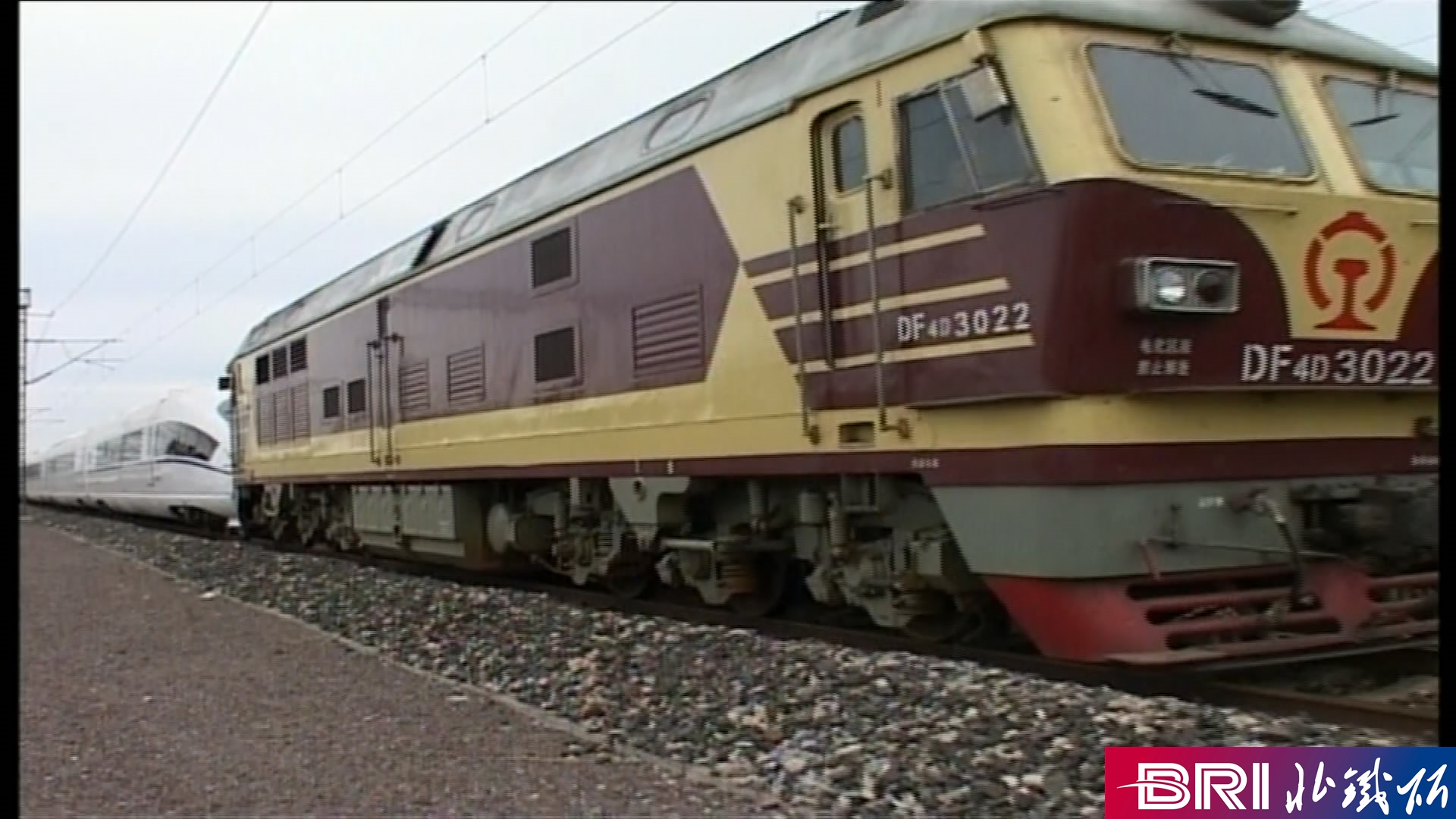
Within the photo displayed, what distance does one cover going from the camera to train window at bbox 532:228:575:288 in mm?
9484

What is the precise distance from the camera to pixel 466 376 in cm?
1151

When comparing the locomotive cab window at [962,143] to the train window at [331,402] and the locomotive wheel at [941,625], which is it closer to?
the locomotive wheel at [941,625]

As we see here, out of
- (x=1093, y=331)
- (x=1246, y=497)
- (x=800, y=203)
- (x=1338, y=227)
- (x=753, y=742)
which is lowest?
(x=753, y=742)

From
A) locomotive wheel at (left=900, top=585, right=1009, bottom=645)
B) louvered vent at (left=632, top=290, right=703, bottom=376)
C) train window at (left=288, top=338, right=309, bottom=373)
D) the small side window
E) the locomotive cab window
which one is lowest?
→ locomotive wheel at (left=900, top=585, right=1009, bottom=645)

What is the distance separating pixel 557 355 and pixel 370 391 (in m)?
5.30

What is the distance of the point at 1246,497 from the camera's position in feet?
18.4

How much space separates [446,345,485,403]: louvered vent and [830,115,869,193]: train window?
4.98 metres

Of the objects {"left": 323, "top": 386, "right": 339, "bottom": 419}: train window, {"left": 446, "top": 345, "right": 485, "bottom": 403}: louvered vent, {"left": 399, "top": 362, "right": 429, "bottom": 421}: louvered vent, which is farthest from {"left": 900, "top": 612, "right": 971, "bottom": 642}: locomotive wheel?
{"left": 323, "top": 386, "right": 339, "bottom": 419}: train window

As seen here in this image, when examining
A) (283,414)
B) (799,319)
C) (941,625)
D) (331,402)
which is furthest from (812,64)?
(283,414)

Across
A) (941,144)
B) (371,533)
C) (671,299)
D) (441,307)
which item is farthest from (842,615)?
(371,533)

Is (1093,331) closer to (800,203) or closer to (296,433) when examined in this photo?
(800,203)

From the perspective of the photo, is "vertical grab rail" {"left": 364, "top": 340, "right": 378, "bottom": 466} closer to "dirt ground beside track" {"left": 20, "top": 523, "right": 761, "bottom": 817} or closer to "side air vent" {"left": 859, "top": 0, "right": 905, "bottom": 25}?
"dirt ground beside track" {"left": 20, "top": 523, "right": 761, "bottom": 817}

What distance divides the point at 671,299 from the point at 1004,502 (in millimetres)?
3024

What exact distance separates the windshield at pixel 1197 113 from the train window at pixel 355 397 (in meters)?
10.5
